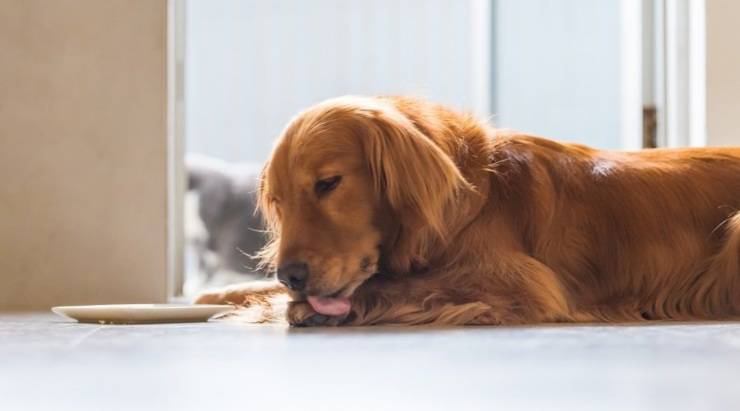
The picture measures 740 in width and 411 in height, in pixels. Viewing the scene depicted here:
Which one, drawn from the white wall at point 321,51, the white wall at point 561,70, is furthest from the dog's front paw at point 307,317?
the white wall at point 321,51

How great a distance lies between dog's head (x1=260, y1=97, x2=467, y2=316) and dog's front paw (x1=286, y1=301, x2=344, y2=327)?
0.16 ft

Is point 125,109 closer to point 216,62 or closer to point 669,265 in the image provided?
point 216,62

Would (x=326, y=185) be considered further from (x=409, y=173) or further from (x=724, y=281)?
(x=724, y=281)

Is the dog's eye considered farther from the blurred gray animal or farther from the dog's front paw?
the blurred gray animal

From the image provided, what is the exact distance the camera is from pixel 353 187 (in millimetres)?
2264

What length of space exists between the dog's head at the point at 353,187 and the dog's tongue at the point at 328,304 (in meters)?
0.01

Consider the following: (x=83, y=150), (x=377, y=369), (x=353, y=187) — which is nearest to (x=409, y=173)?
(x=353, y=187)

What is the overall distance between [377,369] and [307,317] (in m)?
0.88

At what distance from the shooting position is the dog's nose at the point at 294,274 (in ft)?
7.00

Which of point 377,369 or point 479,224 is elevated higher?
point 479,224

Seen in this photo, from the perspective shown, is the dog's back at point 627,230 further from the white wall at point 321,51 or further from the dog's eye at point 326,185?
the white wall at point 321,51

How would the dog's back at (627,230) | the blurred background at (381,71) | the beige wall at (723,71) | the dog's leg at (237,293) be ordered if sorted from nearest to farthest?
the dog's back at (627,230) < the dog's leg at (237,293) < the beige wall at (723,71) < the blurred background at (381,71)

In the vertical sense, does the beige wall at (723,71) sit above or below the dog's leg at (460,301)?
A: above

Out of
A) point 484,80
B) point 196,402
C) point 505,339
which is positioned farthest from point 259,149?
point 196,402
